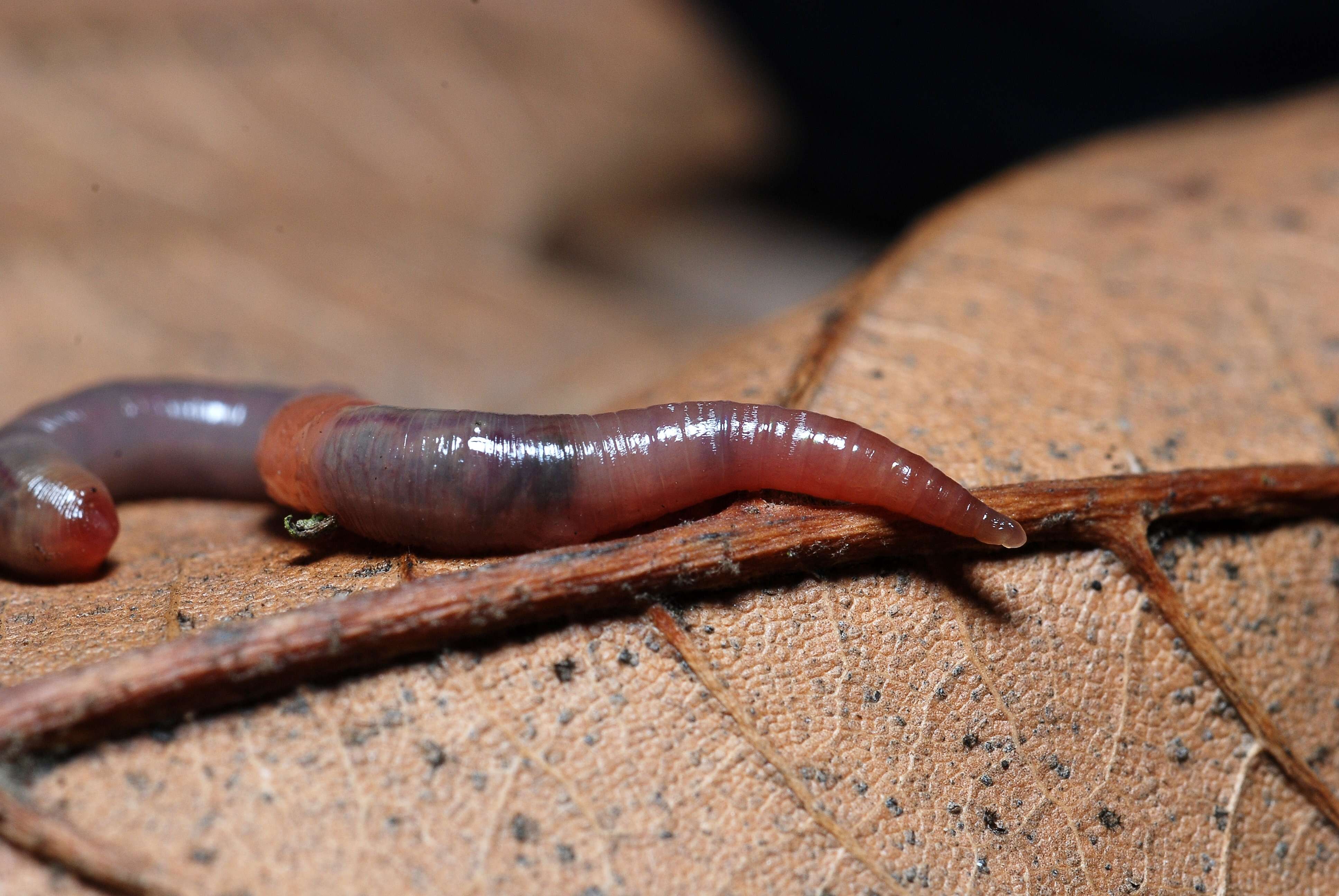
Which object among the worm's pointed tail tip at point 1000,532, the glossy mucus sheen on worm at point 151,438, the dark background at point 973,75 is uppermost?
the dark background at point 973,75

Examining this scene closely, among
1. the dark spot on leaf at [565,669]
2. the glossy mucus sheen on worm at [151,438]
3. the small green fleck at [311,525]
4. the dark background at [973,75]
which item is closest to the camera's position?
the dark spot on leaf at [565,669]

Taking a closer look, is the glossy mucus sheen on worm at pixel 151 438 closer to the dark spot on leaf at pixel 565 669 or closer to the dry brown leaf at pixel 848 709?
the dry brown leaf at pixel 848 709

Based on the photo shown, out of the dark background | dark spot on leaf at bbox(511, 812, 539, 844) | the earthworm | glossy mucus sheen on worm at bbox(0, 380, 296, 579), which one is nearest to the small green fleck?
the earthworm

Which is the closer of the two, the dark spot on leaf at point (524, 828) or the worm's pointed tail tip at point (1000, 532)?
the dark spot on leaf at point (524, 828)

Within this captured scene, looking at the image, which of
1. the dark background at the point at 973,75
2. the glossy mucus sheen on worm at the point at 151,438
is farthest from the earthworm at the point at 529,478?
the dark background at the point at 973,75

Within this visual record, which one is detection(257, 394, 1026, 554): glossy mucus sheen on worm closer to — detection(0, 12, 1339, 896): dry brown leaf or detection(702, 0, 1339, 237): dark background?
detection(0, 12, 1339, 896): dry brown leaf

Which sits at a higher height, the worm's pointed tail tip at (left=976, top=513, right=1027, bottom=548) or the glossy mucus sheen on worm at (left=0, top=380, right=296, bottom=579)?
the glossy mucus sheen on worm at (left=0, top=380, right=296, bottom=579)
